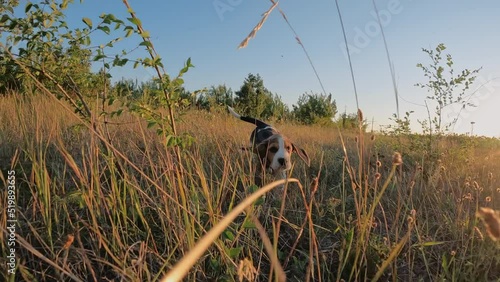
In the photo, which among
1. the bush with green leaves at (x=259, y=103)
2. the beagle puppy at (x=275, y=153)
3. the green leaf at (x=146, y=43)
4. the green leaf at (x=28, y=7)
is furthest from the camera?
the bush with green leaves at (x=259, y=103)

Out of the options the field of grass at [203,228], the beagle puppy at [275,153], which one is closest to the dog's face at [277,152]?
the beagle puppy at [275,153]

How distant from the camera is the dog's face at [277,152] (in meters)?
3.82

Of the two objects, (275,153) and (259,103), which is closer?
(275,153)

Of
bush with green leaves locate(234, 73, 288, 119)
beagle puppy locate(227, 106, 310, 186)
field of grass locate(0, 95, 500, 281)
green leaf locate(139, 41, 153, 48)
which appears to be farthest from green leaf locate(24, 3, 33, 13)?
bush with green leaves locate(234, 73, 288, 119)

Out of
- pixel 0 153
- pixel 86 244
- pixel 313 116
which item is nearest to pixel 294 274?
pixel 86 244

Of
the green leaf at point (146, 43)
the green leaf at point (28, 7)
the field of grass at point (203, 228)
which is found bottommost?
the field of grass at point (203, 228)

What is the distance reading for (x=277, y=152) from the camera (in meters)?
3.91

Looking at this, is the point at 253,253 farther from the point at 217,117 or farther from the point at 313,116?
the point at 313,116

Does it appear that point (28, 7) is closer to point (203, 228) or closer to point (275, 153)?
point (203, 228)

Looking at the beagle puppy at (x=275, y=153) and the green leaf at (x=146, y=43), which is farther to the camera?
the beagle puppy at (x=275, y=153)

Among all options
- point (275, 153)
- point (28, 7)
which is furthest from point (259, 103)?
point (28, 7)

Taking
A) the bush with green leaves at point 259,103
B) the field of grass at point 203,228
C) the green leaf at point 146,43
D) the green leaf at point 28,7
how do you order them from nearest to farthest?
the field of grass at point 203,228 → the green leaf at point 146,43 → the green leaf at point 28,7 → the bush with green leaves at point 259,103

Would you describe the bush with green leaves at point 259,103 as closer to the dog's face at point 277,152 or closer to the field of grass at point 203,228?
the dog's face at point 277,152

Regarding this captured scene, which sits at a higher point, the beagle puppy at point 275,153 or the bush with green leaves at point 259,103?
the bush with green leaves at point 259,103
